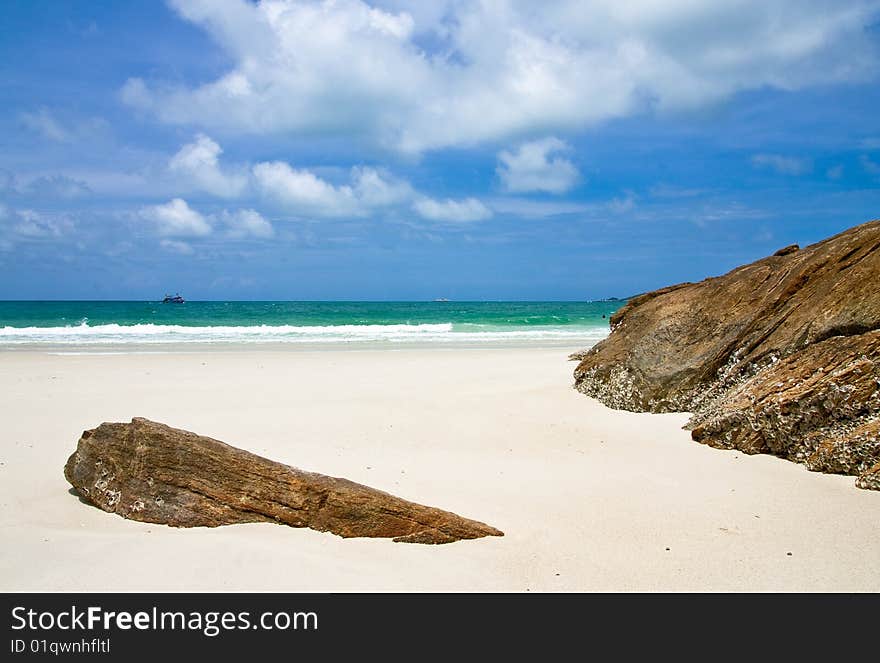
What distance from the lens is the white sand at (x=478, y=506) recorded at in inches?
152

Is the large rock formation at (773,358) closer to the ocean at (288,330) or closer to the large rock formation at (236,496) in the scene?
the large rock formation at (236,496)

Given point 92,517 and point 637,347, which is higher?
point 637,347

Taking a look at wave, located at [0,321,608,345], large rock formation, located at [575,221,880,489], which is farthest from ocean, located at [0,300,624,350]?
large rock formation, located at [575,221,880,489]

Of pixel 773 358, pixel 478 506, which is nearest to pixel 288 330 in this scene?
pixel 773 358

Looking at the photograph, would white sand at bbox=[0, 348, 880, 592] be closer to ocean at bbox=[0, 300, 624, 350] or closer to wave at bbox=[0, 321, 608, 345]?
ocean at bbox=[0, 300, 624, 350]

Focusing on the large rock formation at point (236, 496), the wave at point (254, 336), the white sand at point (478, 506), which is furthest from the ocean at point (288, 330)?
the large rock formation at point (236, 496)

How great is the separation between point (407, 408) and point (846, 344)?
5.92m

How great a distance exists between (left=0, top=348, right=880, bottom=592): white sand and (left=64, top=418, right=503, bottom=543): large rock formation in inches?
4.3

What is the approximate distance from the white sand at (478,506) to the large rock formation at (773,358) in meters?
0.36

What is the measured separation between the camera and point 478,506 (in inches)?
205

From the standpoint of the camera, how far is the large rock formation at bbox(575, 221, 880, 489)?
610 centimetres
